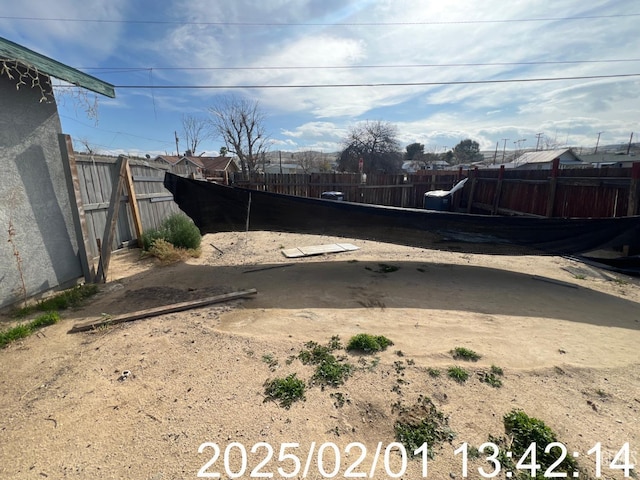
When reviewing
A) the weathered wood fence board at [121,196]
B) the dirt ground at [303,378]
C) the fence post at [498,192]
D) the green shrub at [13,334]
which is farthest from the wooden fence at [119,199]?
the fence post at [498,192]

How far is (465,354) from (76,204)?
16.5ft

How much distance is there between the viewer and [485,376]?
2268 millimetres

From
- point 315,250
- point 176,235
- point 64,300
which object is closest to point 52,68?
point 64,300

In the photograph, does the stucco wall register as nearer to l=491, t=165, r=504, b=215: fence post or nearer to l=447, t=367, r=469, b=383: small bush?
l=447, t=367, r=469, b=383: small bush

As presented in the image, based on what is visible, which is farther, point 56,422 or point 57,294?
point 57,294

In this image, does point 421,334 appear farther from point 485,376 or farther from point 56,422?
point 56,422

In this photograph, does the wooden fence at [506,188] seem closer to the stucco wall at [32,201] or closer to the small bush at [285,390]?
the small bush at [285,390]

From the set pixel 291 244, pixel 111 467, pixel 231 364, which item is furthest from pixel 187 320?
pixel 291 244

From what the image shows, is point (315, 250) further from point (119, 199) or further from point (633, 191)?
point (633, 191)

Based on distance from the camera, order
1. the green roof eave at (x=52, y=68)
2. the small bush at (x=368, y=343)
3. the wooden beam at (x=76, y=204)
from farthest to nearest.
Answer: the wooden beam at (x=76, y=204), the green roof eave at (x=52, y=68), the small bush at (x=368, y=343)

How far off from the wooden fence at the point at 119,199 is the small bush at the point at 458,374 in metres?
4.81

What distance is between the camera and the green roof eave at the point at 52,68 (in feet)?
9.75

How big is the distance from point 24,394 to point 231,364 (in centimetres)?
142

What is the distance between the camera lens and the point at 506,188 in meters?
8.88
